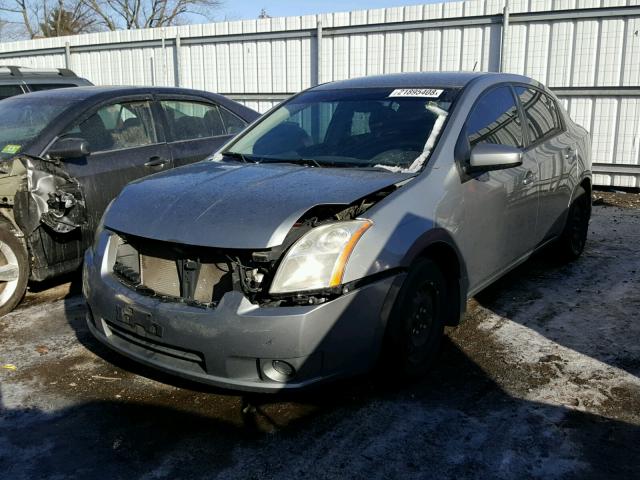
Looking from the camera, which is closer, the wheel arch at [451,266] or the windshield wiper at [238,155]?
the wheel arch at [451,266]

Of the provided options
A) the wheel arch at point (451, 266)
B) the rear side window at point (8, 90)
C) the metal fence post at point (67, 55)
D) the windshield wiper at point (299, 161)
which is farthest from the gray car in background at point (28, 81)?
the wheel arch at point (451, 266)

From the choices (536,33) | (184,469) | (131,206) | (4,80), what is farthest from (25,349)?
(536,33)

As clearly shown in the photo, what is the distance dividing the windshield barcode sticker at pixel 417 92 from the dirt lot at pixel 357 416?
5.34ft

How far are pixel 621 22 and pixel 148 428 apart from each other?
30.7ft

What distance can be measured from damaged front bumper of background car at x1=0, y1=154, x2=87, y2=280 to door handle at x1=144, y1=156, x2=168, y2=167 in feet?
2.51

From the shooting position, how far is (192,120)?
598 centimetres

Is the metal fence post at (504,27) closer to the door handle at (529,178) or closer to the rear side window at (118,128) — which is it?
the door handle at (529,178)

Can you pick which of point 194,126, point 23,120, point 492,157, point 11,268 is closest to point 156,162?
point 194,126

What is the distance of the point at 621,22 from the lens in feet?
30.7

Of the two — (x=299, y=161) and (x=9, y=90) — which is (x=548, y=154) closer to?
(x=299, y=161)

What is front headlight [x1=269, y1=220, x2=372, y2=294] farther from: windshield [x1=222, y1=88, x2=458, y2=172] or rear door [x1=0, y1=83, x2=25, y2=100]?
rear door [x1=0, y1=83, x2=25, y2=100]

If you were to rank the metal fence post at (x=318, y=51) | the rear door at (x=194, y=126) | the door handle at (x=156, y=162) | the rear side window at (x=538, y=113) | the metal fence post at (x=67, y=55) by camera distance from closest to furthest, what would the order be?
the rear side window at (x=538, y=113), the door handle at (x=156, y=162), the rear door at (x=194, y=126), the metal fence post at (x=318, y=51), the metal fence post at (x=67, y=55)

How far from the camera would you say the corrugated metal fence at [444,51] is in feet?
31.4

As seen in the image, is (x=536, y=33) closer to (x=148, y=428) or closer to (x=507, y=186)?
(x=507, y=186)
